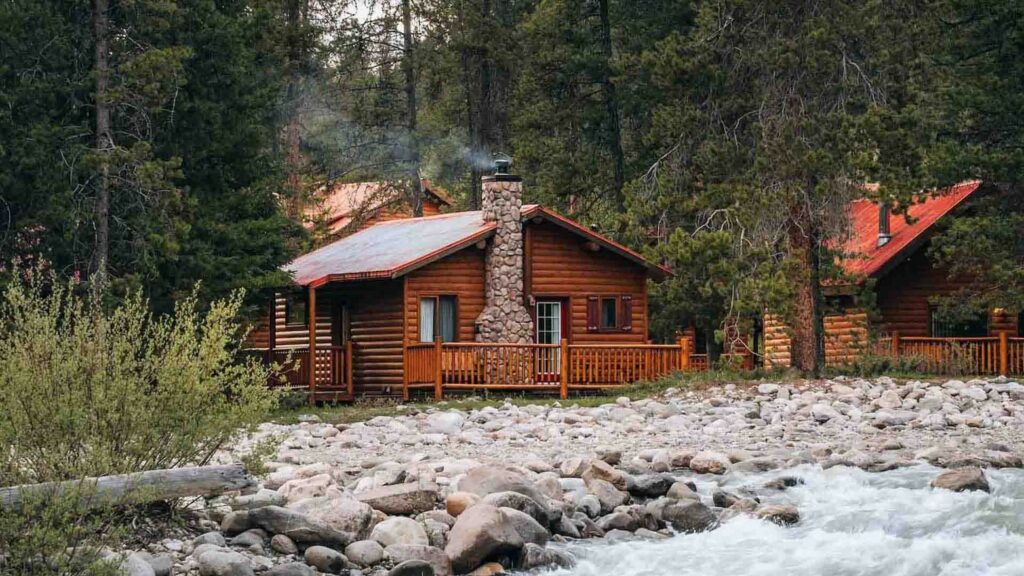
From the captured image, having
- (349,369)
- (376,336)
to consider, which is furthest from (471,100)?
(349,369)

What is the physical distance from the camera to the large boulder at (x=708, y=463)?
1788 centimetres

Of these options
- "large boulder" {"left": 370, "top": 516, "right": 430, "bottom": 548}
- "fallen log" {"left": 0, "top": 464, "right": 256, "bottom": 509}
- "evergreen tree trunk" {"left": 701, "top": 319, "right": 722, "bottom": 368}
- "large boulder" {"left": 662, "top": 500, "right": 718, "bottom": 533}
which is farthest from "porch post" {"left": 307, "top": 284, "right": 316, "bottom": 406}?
"fallen log" {"left": 0, "top": 464, "right": 256, "bottom": 509}

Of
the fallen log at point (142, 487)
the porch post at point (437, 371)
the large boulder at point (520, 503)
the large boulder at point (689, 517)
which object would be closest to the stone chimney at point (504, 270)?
the porch post at point (437, 371)

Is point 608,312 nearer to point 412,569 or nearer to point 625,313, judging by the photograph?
point 625,313

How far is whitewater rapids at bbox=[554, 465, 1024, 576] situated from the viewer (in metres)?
13.4

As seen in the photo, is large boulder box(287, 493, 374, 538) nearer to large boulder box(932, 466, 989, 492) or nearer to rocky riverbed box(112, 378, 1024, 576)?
rocky riverbed box(112, 378, 1024, 576)

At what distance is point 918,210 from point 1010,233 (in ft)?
21.3

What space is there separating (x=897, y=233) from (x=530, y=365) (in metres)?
10.1

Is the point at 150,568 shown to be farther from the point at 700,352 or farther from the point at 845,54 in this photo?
the point at 700,352

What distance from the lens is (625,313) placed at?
32.4 metres

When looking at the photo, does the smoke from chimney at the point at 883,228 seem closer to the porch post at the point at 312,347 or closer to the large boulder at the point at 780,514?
the porch post at the point at 312,347

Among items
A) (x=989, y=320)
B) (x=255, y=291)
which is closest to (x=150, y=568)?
(x=255, y=291)

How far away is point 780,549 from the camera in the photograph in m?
14.1

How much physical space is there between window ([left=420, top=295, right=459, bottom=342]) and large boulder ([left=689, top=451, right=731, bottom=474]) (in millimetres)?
12775
